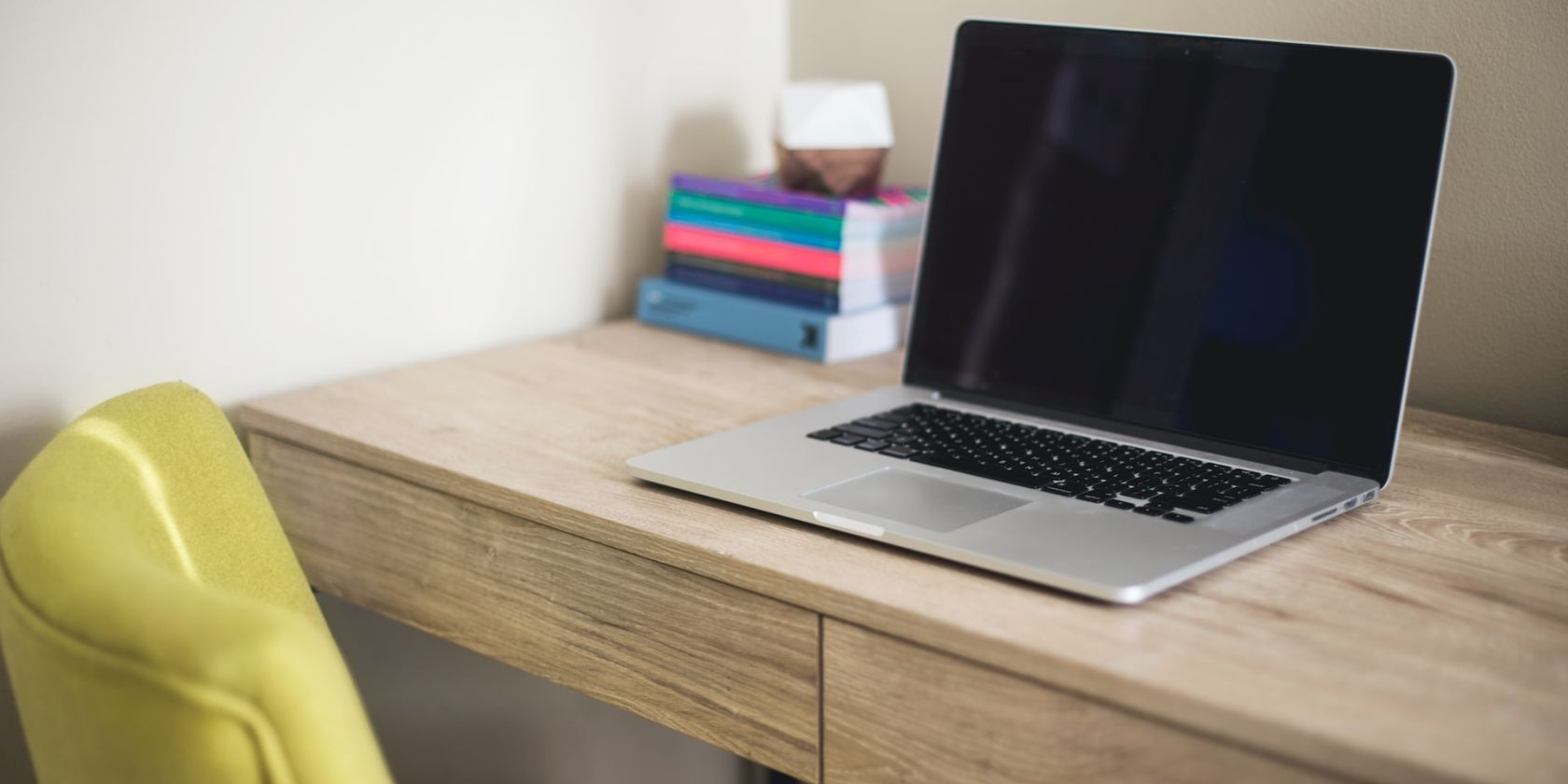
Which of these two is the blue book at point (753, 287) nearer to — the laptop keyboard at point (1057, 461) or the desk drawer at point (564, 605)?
the laptop keyboard at point (1057, 461)

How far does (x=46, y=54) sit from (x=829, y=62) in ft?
2.63

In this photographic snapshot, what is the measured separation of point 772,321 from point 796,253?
0.23 feet

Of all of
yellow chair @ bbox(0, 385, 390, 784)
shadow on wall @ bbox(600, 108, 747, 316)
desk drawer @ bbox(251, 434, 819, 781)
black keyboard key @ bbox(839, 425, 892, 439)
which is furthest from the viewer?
shadow on wall @ bbox(600, 108, 747, 316)

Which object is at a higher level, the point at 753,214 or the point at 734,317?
the point at 753,214

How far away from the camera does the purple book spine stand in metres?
1.27

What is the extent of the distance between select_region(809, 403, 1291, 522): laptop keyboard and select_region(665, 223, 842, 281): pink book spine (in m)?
0.26

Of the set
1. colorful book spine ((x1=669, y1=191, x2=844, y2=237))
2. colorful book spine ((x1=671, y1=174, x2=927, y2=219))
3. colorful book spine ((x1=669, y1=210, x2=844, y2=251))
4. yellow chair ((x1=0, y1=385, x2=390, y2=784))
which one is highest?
colorful book spine ((x1=671, y1=174, x2=927, y2=219))

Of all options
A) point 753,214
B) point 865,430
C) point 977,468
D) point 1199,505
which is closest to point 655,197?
point 753,214

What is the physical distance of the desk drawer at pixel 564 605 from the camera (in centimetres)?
82

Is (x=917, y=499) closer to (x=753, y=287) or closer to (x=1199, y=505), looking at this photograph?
(x=1199, y=505)

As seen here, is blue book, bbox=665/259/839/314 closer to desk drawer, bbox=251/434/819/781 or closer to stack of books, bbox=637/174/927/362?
stack of books, bbox=637/174/927/362

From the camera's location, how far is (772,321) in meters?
1.29

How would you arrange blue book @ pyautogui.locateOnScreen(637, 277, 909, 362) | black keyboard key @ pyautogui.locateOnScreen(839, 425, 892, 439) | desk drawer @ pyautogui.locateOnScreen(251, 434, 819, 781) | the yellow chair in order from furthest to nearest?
blue book @ pyautogui.locateOnScreen(637, 277, 909, 362) → black keyboard key @ pyautogui.locateOnScreen(839, 425, 892, 439) → desk drawer @ pyautogui.locateOnScreen(251, 434, 819, 781) → the yellow chair

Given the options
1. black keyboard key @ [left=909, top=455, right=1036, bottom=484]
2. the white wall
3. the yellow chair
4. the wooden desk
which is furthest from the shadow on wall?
the yellow chair
